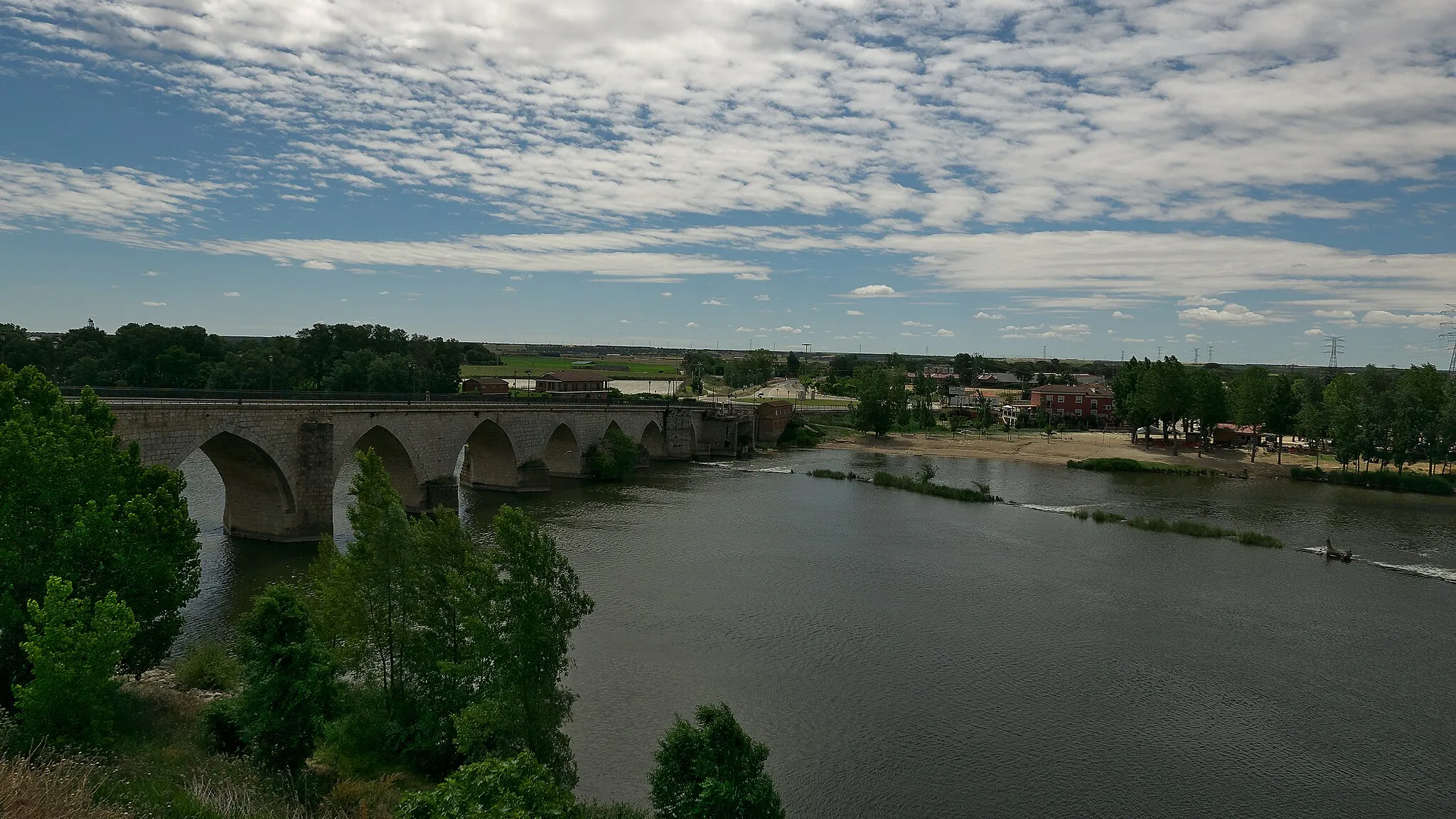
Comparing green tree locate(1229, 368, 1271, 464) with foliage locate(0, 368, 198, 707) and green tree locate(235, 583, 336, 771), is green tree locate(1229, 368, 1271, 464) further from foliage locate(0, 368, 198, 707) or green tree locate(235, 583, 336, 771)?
foliage locate(0, 368, 198, 707)

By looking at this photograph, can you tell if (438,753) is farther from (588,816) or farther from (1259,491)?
(1259,491)

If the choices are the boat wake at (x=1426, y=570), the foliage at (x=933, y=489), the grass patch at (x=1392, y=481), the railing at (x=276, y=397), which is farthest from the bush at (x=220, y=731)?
the grass patch at (x=1392, y=481)

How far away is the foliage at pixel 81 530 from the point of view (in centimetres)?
1520

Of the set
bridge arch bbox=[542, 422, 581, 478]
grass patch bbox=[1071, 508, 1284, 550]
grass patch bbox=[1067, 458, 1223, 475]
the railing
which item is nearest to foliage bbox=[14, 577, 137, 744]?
the railing

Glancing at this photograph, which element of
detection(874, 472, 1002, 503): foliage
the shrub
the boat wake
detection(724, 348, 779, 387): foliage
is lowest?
the boat wake

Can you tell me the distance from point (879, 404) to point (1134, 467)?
27957 mm

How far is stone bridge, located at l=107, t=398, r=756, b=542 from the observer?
→ 28.9 m

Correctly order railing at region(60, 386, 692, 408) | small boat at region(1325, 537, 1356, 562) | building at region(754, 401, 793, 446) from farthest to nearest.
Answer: building at region(754, 401, 793, 446) < small boat at region(1325, 537, 1356, 562) < railing at region(60, 386, 692, 408)

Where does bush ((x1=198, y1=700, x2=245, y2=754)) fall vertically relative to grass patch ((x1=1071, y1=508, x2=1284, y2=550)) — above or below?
above

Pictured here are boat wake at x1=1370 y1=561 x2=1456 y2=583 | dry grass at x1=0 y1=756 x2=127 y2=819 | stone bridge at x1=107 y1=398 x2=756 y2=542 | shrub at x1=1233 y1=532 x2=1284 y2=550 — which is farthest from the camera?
shrub at x1=1233 y1=532 x2=1284 y2=550

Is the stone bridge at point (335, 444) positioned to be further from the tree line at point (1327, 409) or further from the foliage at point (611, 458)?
the tree line at point (1327, 409)

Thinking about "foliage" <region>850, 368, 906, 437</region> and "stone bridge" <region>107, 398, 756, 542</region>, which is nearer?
"stone bridge" <region>107, 398, 756, 542</region>

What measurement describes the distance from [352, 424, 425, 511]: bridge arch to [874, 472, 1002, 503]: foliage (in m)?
30.9

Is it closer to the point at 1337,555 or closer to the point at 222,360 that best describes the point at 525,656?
the point at 1337,555
